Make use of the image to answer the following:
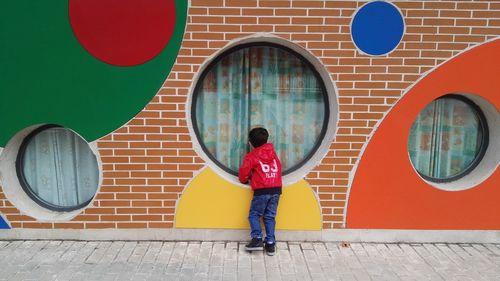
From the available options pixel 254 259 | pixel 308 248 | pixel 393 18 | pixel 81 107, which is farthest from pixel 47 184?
pixel 393 18

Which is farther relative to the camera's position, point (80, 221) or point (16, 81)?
point (80, 221)

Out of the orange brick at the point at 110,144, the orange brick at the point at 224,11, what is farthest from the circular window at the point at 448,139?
the orange brick at the point at 110,144

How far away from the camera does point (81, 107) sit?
3.80 meters

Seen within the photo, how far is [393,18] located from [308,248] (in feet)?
7.77

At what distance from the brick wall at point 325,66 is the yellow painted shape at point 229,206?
10cm

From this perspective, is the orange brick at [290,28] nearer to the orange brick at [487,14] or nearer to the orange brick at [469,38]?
the orange brick at [469,38]

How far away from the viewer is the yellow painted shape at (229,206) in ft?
13.0

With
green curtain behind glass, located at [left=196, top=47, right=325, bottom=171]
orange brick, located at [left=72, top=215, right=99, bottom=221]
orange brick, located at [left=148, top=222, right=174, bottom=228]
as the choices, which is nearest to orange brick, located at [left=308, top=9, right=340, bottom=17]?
green curtain behind glass, located at [left=196, top=47, right=325, bottom=171]

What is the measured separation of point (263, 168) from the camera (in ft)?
12.4

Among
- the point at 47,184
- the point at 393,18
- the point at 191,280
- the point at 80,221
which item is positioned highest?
the point at 393,18

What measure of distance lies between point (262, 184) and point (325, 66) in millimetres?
1292

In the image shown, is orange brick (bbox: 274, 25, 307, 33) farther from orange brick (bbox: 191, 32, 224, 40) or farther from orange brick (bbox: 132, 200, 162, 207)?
orange brick (bbox: 132, 200, 162, 207)

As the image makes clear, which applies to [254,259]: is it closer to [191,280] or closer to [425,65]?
[191,280]

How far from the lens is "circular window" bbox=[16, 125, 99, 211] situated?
416 cm
